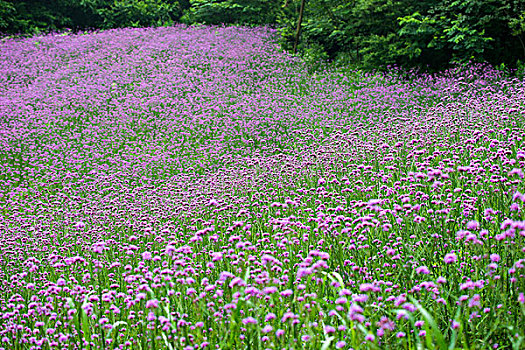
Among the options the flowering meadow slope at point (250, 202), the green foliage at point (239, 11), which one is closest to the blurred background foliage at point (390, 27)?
the green foliage at point (239, 11)

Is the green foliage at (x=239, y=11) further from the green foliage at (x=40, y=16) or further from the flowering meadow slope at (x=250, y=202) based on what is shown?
the green foliage at (x=40, y=16)

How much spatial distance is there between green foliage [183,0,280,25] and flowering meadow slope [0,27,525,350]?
109 inches

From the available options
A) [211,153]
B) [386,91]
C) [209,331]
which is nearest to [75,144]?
[211,153]

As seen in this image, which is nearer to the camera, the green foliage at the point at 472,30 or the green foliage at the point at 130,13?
the green foliage at the point at 472,30

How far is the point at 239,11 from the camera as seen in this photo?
1903cm

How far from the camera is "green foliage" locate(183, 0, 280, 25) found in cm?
1875

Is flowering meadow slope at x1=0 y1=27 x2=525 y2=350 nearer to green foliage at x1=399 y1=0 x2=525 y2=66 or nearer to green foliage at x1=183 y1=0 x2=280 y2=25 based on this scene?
green foliage at x1=399 y1=0 x2=525 y2=66

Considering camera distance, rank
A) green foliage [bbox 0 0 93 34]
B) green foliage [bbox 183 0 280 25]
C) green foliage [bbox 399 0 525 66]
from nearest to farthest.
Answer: green foliage [bbox 399 0 525 66] → green foliage [bbox 183 0 280 25] → green foliage [bbox 0 0 93 34]

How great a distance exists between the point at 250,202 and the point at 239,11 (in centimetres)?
1556

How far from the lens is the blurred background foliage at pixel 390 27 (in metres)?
9.72

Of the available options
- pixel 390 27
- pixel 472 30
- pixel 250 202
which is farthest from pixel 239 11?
pixel 250 202

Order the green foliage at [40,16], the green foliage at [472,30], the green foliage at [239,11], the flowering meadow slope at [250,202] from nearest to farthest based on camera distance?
the flowering meadow slope at [250,202]
the green foliage at [472,30]
the green foliage at [239,11]
the green foliage at [40,16]

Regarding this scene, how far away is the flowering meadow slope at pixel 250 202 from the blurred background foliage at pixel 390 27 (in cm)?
78

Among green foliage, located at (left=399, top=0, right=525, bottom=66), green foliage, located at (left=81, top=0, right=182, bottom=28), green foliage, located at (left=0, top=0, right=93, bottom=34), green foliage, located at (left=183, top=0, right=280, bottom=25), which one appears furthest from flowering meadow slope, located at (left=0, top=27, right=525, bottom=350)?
green foliage, located at (left=81, top=0, right=182, bottom=28)
